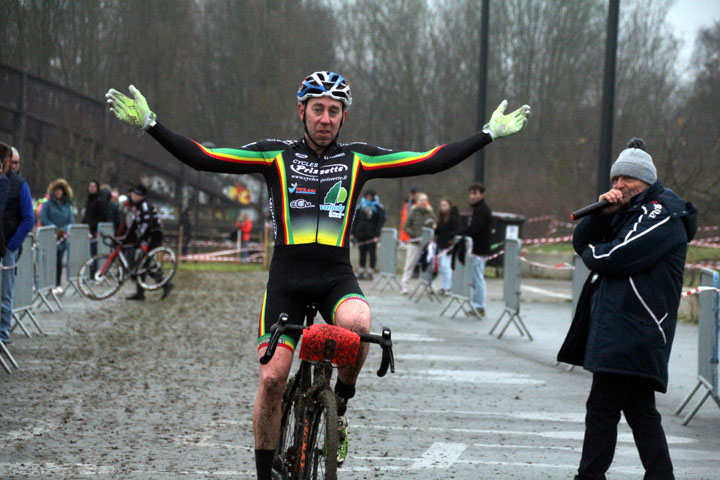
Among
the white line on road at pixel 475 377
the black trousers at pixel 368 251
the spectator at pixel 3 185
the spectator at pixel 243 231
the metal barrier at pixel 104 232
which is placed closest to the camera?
the spectator at pixel 3 185

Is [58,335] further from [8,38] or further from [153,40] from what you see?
[153,40]

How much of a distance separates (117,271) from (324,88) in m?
13.8

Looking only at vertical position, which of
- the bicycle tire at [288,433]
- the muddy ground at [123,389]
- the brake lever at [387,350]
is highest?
the brake lever at [387,350]

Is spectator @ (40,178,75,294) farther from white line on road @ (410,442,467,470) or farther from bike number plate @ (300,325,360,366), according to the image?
bike number plate @ (300,325,360,366)

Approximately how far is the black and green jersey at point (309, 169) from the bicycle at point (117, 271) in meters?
13.2

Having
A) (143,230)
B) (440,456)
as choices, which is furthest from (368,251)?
(440,456)

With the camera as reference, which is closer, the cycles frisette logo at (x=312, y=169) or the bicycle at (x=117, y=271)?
the cycles frisette logo at (x=312, y=169)

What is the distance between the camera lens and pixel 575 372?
11883 mm

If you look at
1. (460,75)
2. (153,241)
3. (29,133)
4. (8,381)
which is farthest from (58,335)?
(460,75)

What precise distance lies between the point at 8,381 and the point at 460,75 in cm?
3556

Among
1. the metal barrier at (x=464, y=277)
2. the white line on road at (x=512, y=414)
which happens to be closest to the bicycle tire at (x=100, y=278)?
the metal barrier at (x=464, y=277)

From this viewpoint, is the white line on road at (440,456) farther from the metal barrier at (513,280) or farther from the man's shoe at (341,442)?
the metal barrier at (513,280)

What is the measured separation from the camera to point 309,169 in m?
5.55

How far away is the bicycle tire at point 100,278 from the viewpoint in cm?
1853
